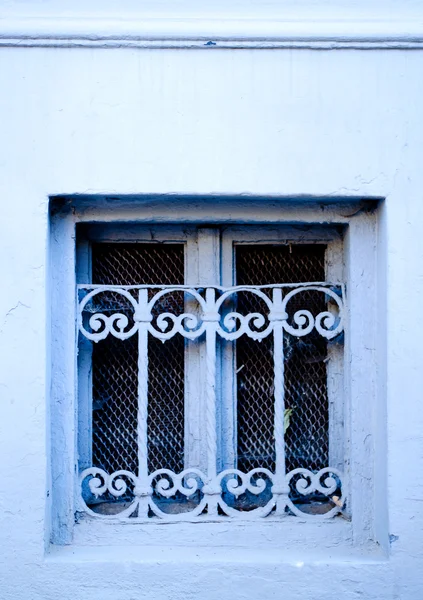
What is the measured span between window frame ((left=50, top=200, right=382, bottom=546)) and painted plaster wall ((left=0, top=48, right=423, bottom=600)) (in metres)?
0.12

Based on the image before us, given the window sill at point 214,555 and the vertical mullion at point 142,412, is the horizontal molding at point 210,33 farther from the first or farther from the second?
the window sill at point 214,555

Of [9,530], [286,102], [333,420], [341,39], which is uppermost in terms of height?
[341,39]

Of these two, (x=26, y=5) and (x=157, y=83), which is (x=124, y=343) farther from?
(x=26, y=5)

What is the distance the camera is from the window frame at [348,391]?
2535 millimetres

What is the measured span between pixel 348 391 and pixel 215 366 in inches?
19.6

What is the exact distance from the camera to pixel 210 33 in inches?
95.4

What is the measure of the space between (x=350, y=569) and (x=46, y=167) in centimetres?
175

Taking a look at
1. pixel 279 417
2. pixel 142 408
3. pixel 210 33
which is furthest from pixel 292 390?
pixel 210 33

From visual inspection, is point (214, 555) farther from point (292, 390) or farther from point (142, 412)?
point (292, 390)

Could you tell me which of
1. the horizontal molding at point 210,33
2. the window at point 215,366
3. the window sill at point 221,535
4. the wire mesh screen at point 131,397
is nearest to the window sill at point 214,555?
the window sill at point 221,535

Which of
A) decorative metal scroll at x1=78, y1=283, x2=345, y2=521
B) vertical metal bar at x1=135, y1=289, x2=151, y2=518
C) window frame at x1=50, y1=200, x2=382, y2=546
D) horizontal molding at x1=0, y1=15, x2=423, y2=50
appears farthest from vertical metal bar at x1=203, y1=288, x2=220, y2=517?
horizontal molding at x1=0, y1=15, x2=423, y2=50

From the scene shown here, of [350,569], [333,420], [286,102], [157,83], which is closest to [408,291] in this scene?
[333,420]

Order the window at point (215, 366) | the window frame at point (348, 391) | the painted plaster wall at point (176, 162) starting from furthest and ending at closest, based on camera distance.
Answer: the window at point (215, 366), the window frame at point (348, 391), the painted plaster wall at point (176, 162)

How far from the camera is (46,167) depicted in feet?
7.98
